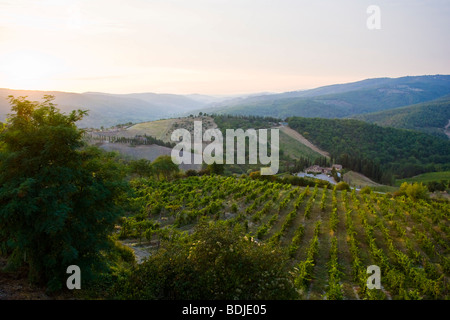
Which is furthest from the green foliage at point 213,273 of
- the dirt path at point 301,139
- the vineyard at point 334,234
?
the dirt path at point 301,139

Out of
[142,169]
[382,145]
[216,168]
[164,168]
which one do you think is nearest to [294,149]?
[382,145]

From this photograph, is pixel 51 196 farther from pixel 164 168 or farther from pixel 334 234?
pixel 164 168

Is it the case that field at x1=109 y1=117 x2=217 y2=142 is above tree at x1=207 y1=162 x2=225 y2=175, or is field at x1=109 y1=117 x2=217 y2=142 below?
above

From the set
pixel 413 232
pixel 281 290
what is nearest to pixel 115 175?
pixel 281 290

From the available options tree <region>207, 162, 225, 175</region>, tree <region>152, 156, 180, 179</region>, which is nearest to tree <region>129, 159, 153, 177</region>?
Answer: tree <region>152, 156, 180, 179</region>

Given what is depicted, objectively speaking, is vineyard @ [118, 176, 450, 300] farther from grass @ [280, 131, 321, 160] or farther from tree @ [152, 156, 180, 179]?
grass @ [280, 131, 321, 160]

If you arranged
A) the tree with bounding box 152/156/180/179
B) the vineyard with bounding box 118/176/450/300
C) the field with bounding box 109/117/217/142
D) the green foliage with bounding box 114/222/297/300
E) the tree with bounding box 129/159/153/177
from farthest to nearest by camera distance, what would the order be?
the field with bounding box 109/117/217/142, the tree with bounding box 152/156/180/179, the tree with bounding box 129/159/153/177, the vineyard with bounding box 118/176/450/300, the green foliage with bounding box 114/222/297/300
